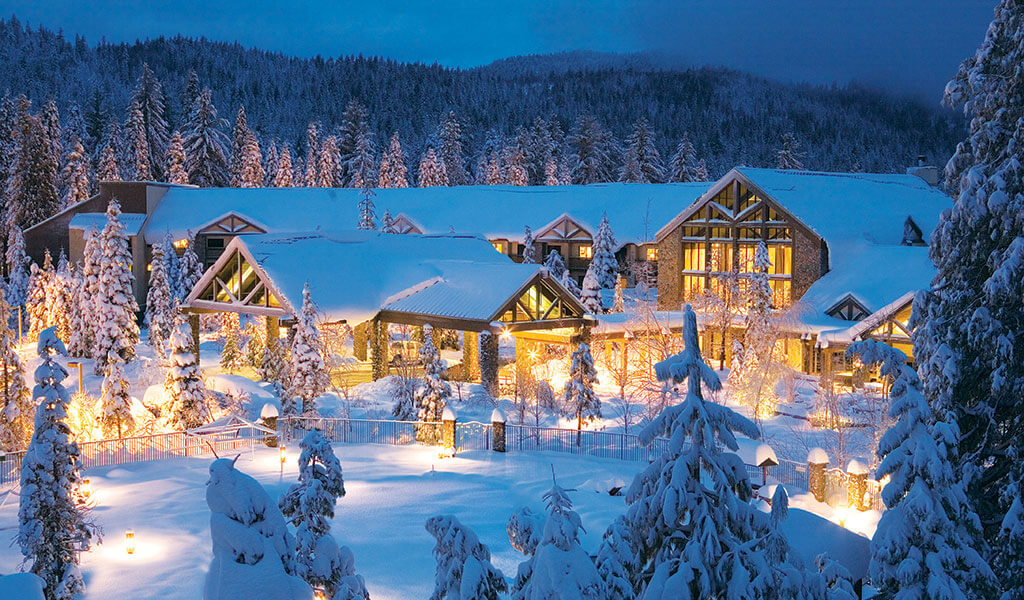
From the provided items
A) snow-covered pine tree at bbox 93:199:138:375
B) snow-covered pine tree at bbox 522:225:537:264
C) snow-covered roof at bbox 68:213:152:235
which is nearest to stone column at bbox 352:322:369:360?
snow-covered pine tree at bbox 93:199:138:375

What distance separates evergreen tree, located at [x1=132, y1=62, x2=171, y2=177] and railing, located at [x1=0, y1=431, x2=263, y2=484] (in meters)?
59.8

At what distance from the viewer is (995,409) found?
12.9 metres

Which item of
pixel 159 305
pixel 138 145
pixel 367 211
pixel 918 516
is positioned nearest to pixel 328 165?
pixel 138 145

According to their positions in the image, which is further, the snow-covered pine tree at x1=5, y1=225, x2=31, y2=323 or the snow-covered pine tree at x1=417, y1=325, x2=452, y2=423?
the snow-covered pine tree at x1=5, y1=225, x2=31, y2=323

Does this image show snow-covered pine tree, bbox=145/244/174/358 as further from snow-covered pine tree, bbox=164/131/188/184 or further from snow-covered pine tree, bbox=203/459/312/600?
snow-covered pine tree, bbox=203/459/312/600

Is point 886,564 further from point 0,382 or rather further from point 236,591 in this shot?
point 0,382

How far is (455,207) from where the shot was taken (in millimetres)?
62156

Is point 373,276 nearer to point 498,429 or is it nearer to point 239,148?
point 498,429

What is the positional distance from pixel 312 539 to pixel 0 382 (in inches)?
792

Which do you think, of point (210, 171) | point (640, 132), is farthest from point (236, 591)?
point (640, 132)

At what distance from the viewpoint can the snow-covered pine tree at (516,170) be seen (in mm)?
81938

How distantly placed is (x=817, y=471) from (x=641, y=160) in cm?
6349

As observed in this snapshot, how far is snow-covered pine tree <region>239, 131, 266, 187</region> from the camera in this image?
80188 mm

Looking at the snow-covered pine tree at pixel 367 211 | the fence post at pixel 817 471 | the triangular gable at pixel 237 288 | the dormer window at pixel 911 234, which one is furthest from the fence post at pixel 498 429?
the snow-covered pine tree at pixel 367 211
